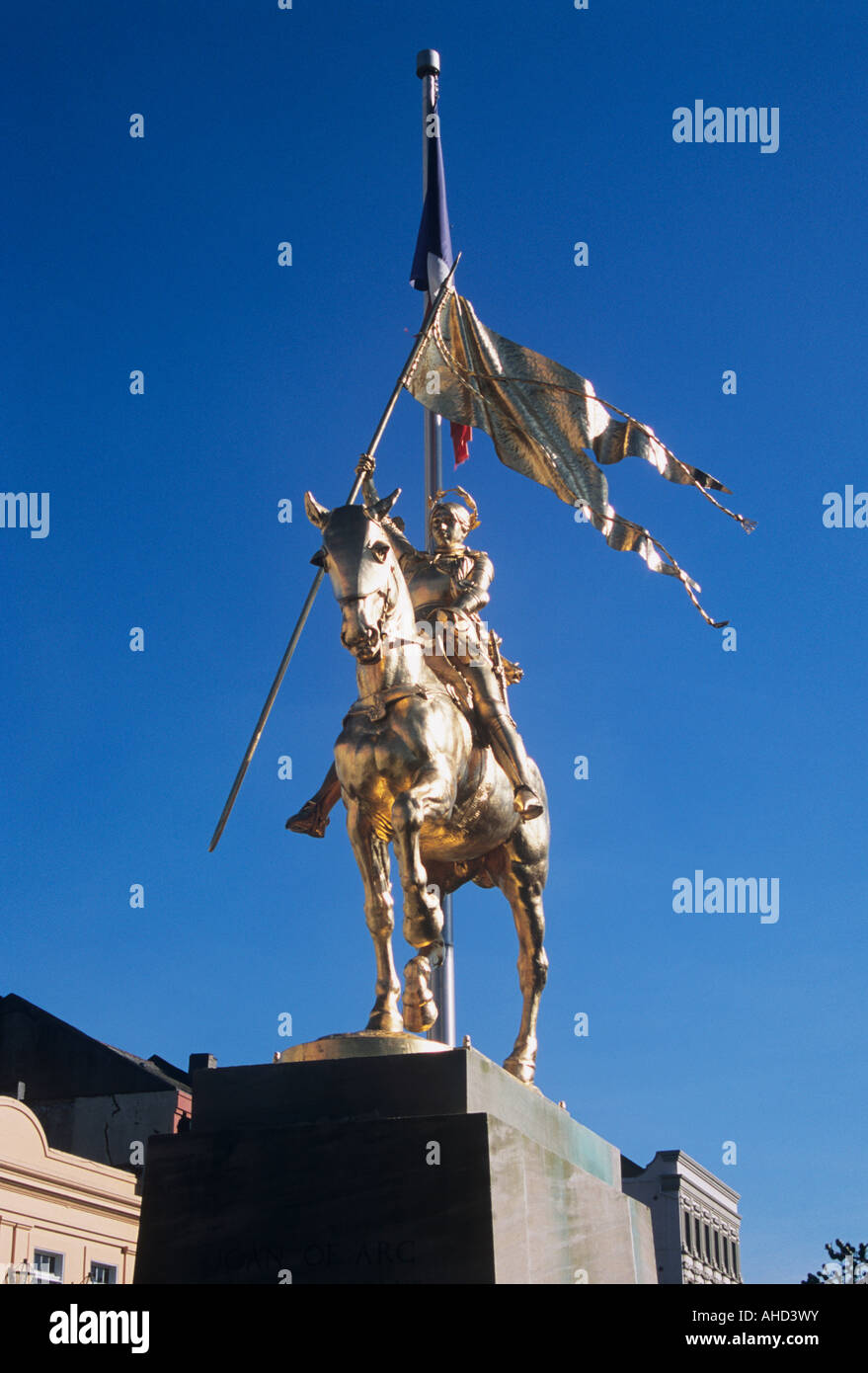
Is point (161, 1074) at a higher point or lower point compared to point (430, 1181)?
higher

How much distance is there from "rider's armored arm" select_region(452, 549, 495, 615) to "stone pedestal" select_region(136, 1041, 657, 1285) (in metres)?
3.88

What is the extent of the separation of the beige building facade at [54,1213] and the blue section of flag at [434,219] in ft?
70.5

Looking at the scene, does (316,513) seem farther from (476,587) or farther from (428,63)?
(428,63)

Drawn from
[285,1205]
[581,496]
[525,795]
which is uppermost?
[581,496]

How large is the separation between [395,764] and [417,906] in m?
0.96

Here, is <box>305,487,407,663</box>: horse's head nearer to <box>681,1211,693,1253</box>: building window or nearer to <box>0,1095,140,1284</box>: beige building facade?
<box>0,1095,140,1284</box>: beige building facade

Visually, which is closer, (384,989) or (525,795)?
(384,989)

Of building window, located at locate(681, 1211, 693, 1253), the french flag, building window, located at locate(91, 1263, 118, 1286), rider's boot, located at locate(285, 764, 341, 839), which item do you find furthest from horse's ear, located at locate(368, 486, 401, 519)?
building window, located at locate(681, 1211, 693, 1253)

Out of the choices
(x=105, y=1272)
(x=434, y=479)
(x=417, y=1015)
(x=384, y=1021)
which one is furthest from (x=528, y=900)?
(x=105, y=1272)
